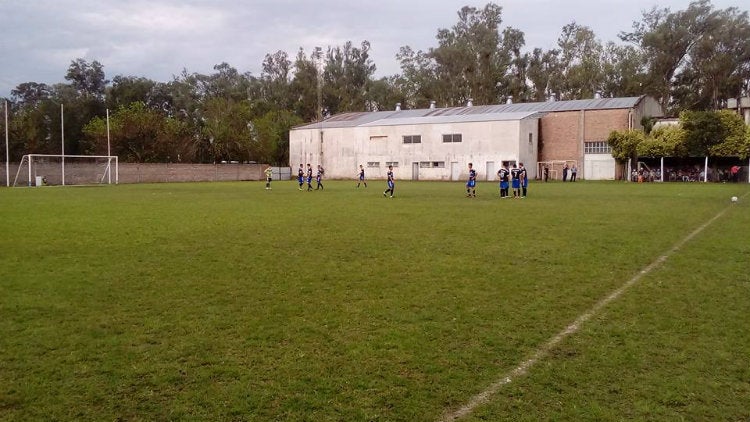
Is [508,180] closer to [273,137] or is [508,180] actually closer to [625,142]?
[625,142]

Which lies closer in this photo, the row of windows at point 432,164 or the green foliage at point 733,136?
the green foliage at point 733,136

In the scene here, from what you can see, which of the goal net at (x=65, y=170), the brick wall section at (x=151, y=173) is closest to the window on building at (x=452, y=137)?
the brick wall section at (x=151, y=173)

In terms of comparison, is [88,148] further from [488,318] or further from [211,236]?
[488,318]

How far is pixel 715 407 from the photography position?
429 cm

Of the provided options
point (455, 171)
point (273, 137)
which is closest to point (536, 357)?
point (455, 171)

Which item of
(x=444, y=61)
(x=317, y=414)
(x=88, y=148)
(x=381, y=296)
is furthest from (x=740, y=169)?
(x=88, y=148)

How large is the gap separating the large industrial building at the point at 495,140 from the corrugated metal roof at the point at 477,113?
0.35ft

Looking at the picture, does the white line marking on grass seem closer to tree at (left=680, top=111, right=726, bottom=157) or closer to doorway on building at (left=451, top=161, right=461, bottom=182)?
tree at (left=680, top=111, right=726, bottom=157)

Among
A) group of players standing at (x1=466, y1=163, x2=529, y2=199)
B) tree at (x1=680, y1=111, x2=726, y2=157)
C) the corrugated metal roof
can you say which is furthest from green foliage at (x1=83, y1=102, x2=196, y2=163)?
tree at (x1=680, y1=111, x2=726, y2=157)

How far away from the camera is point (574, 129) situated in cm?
5709

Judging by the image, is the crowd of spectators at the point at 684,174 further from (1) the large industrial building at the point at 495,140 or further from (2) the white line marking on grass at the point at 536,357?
(2) the white line marking on grass at the point at 536,357

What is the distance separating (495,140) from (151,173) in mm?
34338

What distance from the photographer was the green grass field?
441cm

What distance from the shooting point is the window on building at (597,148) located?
55.5 meters
